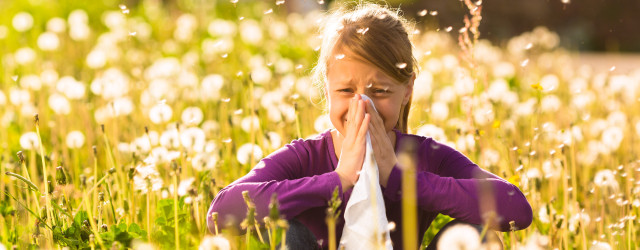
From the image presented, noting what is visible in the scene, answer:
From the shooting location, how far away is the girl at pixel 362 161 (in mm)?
1627

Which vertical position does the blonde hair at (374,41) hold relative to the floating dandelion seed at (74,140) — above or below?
above

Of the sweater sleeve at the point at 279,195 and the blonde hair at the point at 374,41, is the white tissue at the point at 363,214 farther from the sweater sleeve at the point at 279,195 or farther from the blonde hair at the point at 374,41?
the blonde hair at the point at 374,41

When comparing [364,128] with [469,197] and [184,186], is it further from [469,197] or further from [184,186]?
[184,186]

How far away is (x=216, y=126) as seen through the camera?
3061 millimetres

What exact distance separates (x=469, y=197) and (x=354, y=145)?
0.91 ft

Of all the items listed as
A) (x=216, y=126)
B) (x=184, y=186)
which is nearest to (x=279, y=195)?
(x=184, y=186)

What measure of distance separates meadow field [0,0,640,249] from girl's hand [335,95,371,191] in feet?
0.63

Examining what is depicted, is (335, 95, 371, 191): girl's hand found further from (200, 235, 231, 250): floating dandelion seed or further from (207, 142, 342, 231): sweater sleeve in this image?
(200, 235, 231, 250): floating dandelion seed

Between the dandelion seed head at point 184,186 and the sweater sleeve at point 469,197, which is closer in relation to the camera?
the sweater sleeve at point 469,197

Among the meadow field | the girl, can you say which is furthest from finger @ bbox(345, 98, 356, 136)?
the meadow field

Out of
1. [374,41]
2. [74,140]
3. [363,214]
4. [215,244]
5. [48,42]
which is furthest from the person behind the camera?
[48,42]

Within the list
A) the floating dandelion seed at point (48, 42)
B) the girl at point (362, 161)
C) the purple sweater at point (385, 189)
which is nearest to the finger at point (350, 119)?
the girl at point (362, 161)

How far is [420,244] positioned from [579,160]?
135cm

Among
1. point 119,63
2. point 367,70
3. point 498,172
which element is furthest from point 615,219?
point 119,63
